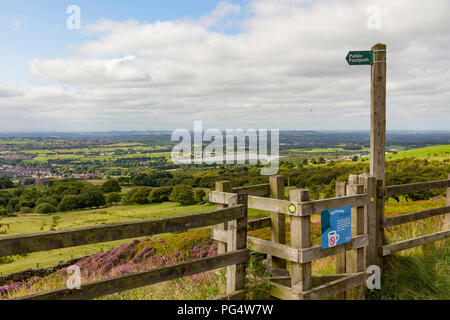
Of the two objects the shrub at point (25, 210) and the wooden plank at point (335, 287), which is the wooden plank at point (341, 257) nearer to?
the wooden plank at point (335, 287)

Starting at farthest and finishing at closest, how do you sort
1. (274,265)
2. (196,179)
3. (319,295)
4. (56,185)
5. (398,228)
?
(56,185) → (196,179) → (398,228) → (274,265) → (319,295)

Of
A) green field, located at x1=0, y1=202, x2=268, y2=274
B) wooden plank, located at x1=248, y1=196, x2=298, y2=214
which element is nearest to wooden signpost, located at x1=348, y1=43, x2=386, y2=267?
wooden plank, located at x1=248, y1=196, x2=298, y2=214

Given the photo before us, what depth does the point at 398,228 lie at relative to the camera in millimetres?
8680

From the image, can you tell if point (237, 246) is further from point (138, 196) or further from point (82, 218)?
point (138, 196)

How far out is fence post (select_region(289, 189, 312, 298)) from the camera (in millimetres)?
4242

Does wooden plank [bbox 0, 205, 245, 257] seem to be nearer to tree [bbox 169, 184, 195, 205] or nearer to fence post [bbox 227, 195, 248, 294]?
fence post [bbox 227, 195, 248, 294]

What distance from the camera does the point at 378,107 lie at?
6086 mm

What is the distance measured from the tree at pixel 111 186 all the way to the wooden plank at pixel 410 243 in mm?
66978

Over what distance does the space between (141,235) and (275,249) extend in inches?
71.6

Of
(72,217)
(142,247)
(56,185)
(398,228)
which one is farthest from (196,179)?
(398,228)

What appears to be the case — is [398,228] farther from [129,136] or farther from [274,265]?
[129,136]

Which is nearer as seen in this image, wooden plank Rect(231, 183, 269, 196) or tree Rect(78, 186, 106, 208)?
wooden plank Rect(231, 183, 269, 196)

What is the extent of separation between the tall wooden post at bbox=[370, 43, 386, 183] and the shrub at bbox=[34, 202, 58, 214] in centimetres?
6756
